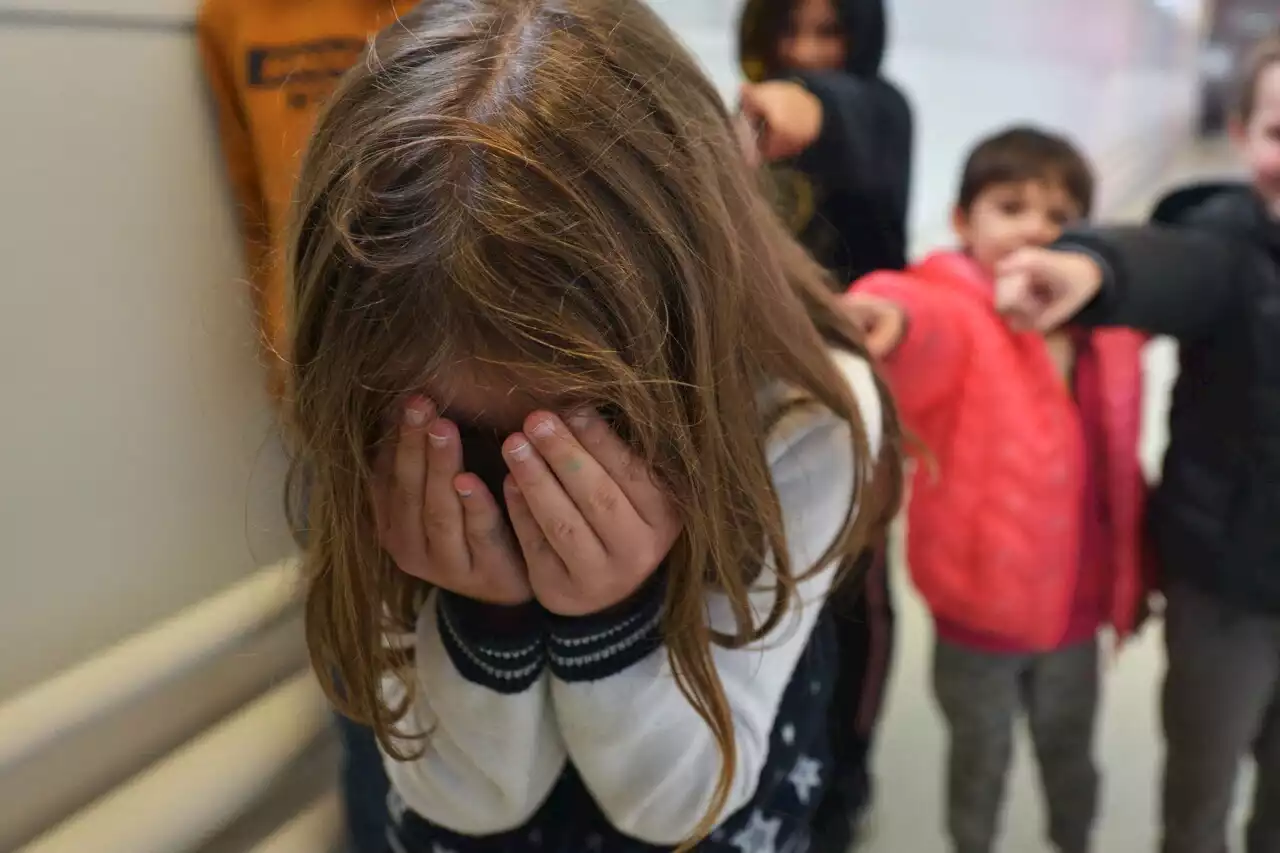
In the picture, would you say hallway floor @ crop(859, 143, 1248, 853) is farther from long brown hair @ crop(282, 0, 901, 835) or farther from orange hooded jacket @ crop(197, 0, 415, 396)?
orange hooded jacket @ crop(197, 0, 415, 396)

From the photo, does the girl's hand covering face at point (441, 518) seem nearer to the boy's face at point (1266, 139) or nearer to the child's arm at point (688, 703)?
the child's arm at point (688, 703)

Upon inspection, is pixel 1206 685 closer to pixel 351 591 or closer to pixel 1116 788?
pixel 1116 788

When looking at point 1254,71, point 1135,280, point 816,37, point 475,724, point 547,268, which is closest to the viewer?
point 547,268

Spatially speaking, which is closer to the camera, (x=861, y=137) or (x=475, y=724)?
(x=475, y=724)

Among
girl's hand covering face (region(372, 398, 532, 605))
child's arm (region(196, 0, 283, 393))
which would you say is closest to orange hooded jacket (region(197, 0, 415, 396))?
child's arm (region(196, 0, 283, 393))

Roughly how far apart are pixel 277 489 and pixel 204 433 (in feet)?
0.22

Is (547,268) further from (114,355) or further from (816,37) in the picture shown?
(816,37)

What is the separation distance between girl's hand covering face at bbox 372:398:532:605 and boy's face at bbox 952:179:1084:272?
1.76ft

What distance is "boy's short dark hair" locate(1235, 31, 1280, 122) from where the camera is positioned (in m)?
0.75

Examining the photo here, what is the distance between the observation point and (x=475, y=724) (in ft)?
1.73

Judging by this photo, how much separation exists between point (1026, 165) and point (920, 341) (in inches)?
9.0

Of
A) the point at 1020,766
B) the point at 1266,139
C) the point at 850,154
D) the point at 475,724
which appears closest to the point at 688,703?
the point at 475,724

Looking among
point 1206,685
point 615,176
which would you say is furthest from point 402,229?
point 1206,685

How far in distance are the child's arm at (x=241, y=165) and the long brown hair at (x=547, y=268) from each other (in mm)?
137
